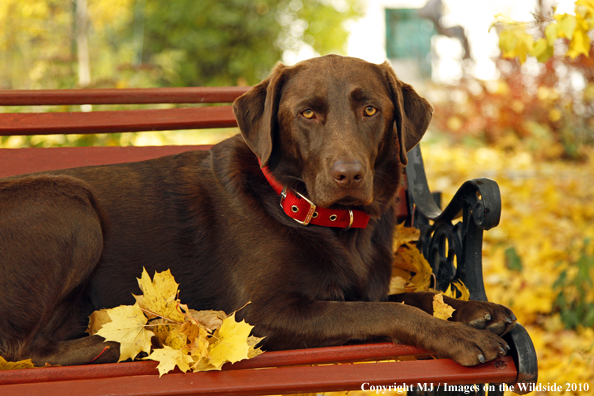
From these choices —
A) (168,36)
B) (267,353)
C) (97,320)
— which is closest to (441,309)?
(267,353)

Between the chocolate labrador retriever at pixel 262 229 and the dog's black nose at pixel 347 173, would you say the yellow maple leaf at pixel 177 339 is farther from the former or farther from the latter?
the dog's black nose at pixel 347 173

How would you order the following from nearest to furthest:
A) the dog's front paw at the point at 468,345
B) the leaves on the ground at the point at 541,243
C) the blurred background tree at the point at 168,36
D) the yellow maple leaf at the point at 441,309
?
the dog's front paw at the point at 468,345, the yellow maple leaf at the point at 441,309, the leaves on the ground at the point at 541,243, the blurred background tree at the point at 168,36

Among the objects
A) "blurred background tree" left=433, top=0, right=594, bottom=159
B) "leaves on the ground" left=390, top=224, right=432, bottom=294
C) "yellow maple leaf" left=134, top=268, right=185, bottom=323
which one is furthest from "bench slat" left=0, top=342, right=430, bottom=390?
"blurred background tree" left=433, top=0, right=594, bottom=159

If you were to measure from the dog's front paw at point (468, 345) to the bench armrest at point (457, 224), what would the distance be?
46 cm

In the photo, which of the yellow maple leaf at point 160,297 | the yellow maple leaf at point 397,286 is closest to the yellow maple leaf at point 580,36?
the yellow maple leaf at point 397,286

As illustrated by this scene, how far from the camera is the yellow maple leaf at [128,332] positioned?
193cm

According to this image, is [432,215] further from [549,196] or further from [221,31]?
[221,31]

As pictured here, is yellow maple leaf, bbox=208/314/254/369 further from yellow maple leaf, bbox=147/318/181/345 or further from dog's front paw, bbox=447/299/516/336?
dog's front paw, bbox=447/299/516/336

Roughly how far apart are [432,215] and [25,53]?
39.0ft

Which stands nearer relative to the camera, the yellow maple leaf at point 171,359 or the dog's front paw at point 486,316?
the yellow maple leaf at point 171,359

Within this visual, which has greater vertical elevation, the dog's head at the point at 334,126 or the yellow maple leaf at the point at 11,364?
the dog's head at the point at 334,126

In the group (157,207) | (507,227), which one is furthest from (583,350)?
(507,227)

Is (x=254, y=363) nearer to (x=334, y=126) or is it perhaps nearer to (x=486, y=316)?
(x=486, y=316)

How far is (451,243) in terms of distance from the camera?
99.6 inches
